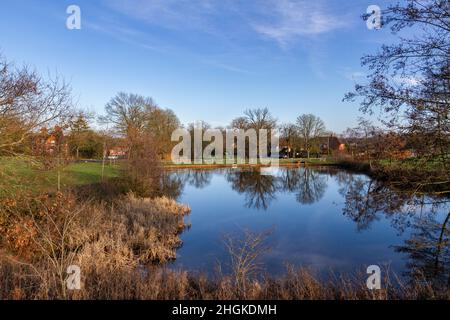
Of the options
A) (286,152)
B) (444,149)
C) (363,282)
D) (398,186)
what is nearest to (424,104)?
(444,149)

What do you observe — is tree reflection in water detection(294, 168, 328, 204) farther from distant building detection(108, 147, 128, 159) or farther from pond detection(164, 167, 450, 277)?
distant building detection(108, 147, 128, 159)

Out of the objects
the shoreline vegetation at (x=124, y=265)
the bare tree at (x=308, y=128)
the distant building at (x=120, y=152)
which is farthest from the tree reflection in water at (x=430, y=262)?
the bare tree at (x=308, y=128)

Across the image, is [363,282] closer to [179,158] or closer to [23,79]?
[23,79]

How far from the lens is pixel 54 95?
675cm

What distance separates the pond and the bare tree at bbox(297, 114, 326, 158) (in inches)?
1329

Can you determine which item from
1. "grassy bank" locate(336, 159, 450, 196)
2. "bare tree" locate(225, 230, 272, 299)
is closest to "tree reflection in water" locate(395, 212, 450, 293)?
"grassy bank" locate(336, 159, 450, 196)

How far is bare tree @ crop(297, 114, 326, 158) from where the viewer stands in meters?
51.9

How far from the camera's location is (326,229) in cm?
1156

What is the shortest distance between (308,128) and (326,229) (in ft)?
142

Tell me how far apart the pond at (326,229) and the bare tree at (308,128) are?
1329 inches

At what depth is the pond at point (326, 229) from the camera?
4551 mm

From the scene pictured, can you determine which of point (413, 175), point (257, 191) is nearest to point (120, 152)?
point (257, 191)

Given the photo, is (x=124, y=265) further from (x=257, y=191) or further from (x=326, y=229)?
(x=257, y=191)
